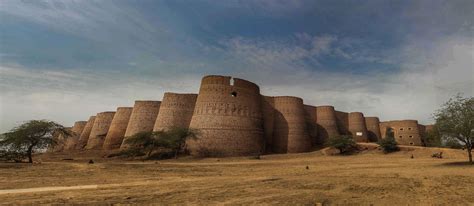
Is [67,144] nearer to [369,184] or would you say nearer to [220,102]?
[220,102]

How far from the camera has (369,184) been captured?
35.2 feet

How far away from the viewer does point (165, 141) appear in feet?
101

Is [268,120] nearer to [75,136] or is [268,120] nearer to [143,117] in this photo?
[143,117]

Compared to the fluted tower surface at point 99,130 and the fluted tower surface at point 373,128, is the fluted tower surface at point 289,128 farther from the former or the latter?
the fluted tower surface at point 99,130

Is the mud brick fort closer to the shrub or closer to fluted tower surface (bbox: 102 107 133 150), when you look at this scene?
fluted tower surface (bbox: 102 107 133 150)

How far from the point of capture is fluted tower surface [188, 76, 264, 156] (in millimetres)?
31156

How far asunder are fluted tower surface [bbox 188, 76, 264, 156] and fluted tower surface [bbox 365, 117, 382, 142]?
2659 centimetres

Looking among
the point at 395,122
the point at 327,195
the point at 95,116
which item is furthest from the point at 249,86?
the point at 95,116

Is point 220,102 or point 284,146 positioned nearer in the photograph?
point 220,102

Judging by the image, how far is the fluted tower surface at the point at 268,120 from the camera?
38.1m

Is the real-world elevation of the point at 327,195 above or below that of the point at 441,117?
below

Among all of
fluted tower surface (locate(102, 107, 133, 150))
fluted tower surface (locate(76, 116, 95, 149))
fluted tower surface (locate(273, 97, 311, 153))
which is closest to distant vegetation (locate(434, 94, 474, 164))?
fluted tower surface (locate(273, 97, 311, 153))

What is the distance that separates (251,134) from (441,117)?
18.6m

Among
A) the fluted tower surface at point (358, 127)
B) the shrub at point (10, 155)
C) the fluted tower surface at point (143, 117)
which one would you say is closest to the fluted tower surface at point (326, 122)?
the fluted tower surface at point (358, 127)
